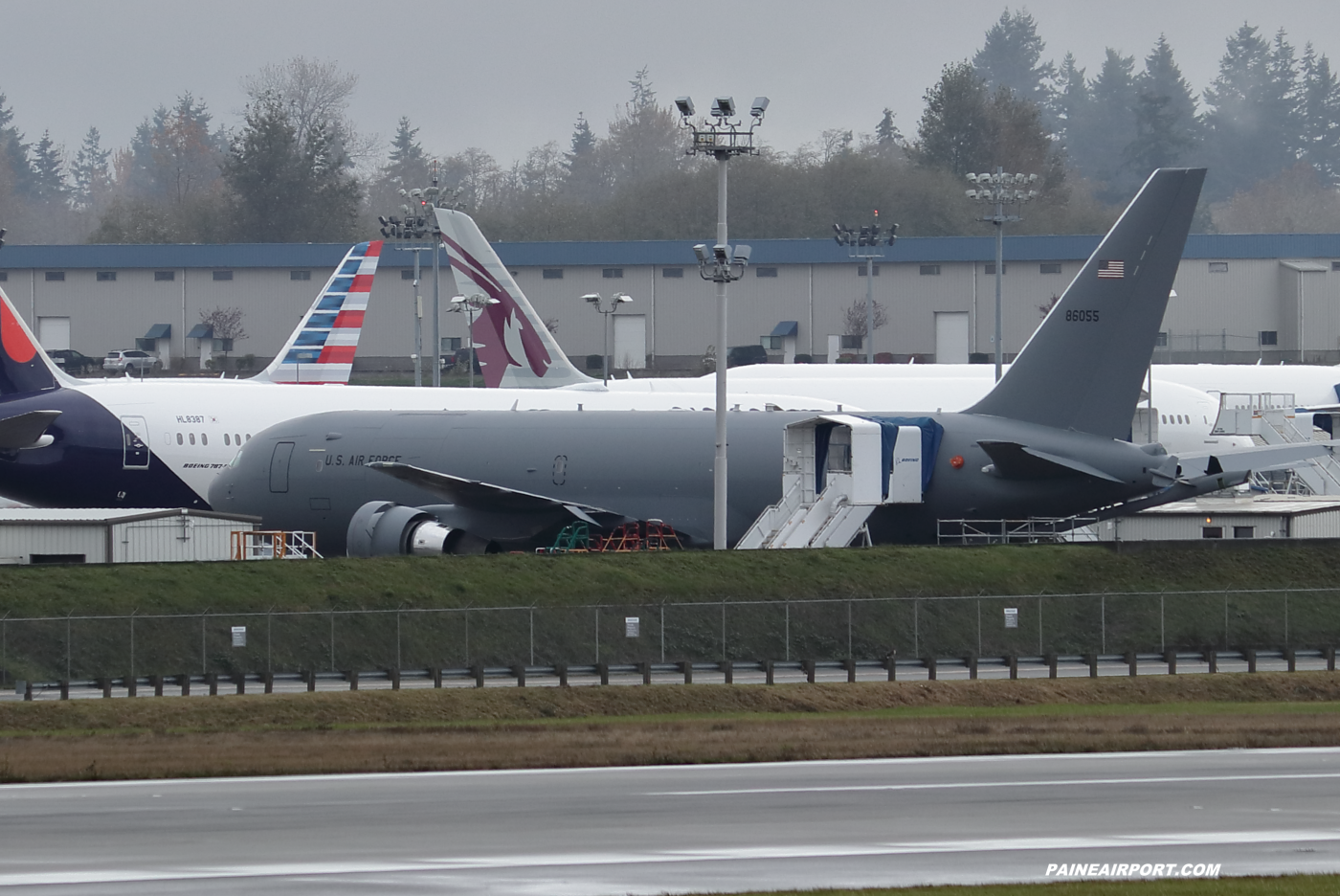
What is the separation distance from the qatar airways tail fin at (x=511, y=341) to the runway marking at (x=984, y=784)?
46.1m

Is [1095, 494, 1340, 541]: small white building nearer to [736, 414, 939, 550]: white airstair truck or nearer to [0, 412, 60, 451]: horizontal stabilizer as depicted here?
[736, 414, 939, 550]: white airstair truck

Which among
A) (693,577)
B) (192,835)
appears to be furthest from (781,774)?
(693,577)

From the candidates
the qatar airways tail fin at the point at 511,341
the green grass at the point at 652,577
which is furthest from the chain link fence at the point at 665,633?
the qatar airways tail fin at the point at 511,341

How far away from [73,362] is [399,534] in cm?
9205

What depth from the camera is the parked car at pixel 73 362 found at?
126m

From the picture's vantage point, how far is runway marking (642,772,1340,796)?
2186 centimetres

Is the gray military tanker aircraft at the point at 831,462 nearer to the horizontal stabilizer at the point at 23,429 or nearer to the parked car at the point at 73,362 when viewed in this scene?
the horizontal stabilizer at the point at 23,429

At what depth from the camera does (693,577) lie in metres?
40.5

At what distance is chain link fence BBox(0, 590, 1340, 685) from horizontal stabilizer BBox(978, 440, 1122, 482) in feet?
11.1

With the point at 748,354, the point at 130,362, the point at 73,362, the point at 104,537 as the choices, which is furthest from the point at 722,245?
the point at 73,362

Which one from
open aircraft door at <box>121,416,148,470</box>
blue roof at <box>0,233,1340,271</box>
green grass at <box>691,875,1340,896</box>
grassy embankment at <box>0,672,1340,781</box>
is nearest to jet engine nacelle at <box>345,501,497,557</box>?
open aircraft door at <box>121,416,148,470</box>

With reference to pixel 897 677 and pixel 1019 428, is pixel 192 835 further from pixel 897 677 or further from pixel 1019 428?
pixel 1019 428

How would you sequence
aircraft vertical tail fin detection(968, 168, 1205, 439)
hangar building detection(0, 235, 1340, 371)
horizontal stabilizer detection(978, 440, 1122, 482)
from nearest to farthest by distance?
horizontal stabilizer detection(978, 440, 1122, 482) → aircraft vertical tail fin detection(968, 168, 1205, 439) → hangar building detection(0, 235, 1340, 371)

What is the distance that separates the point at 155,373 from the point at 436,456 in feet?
282
